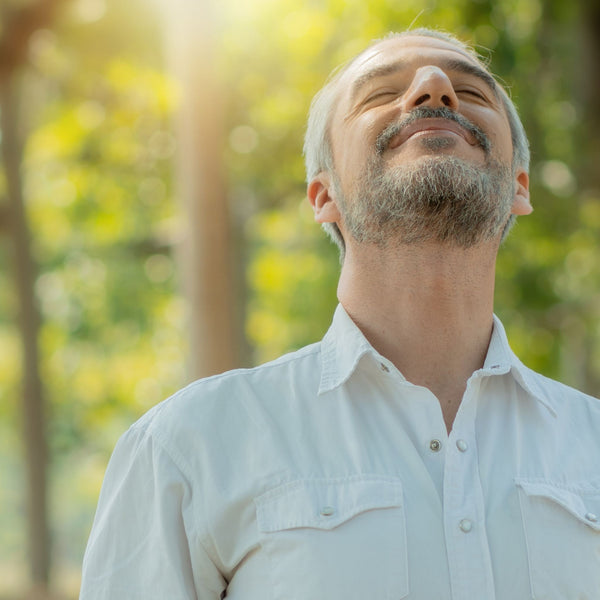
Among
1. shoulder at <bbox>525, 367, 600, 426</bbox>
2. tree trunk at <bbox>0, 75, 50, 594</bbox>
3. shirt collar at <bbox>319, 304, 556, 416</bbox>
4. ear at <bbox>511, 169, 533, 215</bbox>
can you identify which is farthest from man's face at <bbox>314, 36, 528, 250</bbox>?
tree trunk at <bbox>0, 75, 50, 594</bbox>

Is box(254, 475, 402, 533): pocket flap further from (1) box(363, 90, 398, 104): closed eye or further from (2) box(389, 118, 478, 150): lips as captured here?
(1) box(363, 90, 398, 104): closed eye

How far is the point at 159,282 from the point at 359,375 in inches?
403

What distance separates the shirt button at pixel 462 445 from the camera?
1763 mm

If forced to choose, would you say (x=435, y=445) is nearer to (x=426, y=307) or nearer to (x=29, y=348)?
(x=426, y=307)

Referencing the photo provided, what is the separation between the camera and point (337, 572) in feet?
5.22

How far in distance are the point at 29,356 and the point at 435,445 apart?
9663 mm

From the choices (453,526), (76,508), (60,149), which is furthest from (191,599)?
(76,508)

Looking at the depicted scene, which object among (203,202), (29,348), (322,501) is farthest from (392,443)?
(29,348)

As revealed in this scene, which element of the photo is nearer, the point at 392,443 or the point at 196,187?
the point at 392,443

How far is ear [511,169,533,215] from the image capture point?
2.35 meters

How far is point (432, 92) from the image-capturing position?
2111 millimetres

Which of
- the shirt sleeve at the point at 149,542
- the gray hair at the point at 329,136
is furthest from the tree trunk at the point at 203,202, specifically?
the shirt sleeve at the point at 149,542

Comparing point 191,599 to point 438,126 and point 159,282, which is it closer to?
point 438,126

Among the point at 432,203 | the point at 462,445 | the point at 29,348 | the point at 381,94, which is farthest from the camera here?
the point at 29,348
